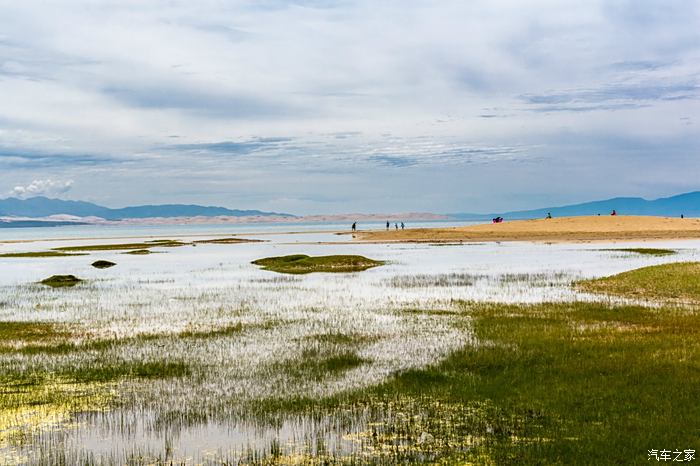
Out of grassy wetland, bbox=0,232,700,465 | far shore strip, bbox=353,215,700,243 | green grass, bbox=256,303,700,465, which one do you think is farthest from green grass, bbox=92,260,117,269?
far shore strip, bbox=353,215,700,243

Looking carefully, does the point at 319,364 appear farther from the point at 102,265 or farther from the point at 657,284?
the point at 102,265

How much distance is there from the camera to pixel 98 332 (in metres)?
28.8

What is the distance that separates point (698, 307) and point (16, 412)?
2878 cm

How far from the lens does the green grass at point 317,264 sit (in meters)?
62.0

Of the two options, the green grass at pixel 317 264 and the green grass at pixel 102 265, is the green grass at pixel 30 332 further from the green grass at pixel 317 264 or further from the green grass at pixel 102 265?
the green grass at pixel 102 265

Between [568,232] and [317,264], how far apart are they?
82.4 metres

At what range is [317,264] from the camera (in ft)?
213

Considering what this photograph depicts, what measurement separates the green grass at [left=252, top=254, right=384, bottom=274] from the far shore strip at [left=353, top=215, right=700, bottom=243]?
183 feet

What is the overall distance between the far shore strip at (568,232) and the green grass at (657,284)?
7232 centimetres

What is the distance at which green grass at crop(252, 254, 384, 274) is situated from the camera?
62.0 m

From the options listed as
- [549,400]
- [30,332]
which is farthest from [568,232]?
[549,400]

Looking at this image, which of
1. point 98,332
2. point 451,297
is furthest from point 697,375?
point 98,332

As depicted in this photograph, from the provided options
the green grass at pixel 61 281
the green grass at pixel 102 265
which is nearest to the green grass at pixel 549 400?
the green grass at pixel 61 281

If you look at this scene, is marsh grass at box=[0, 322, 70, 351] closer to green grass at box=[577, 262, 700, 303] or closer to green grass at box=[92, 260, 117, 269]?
green grass at box=[577, 262, 700, 303]
